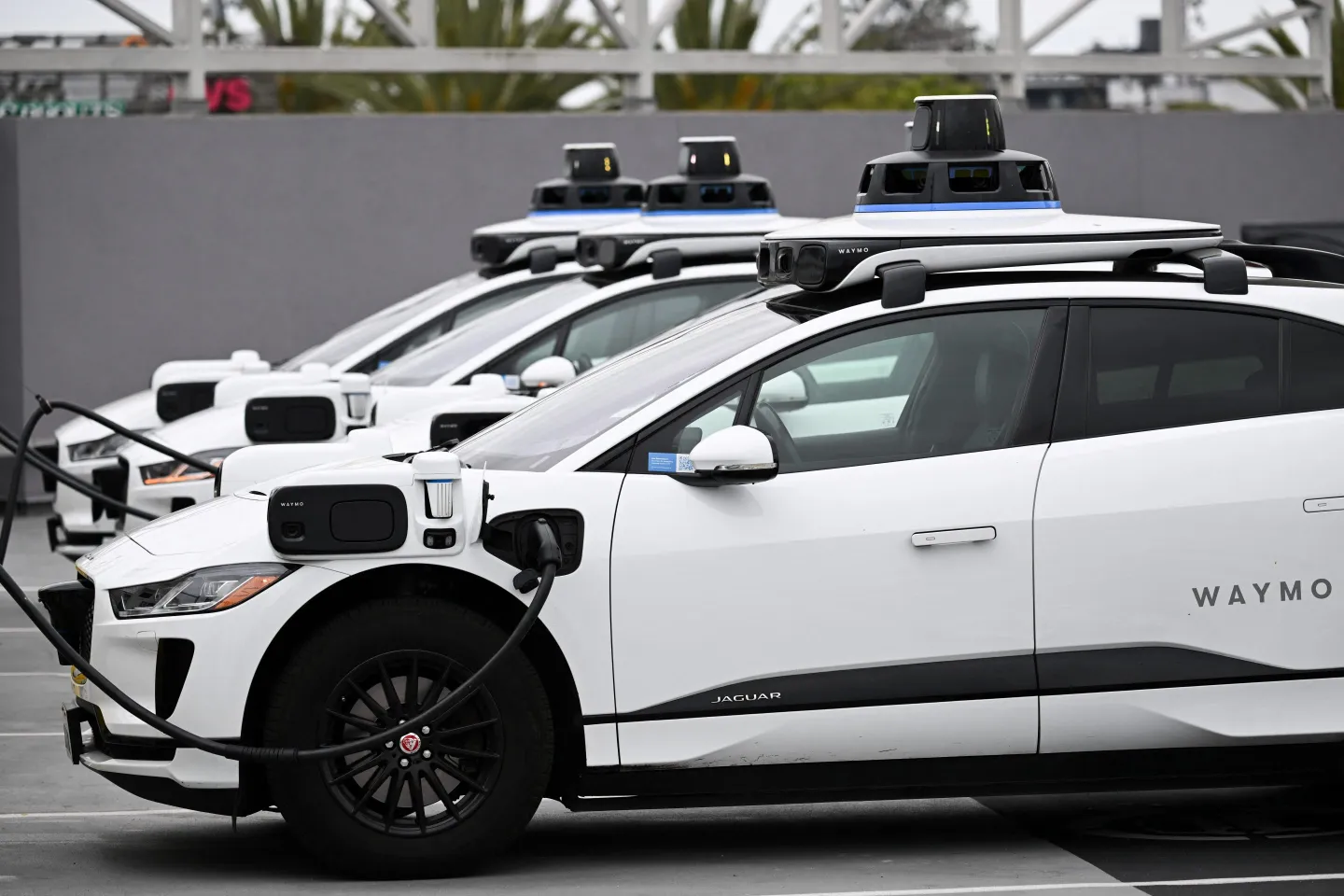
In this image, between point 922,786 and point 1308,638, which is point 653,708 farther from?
point 1308,638

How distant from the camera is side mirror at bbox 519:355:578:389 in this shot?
898cm

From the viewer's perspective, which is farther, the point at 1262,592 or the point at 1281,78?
the point at 1281,78

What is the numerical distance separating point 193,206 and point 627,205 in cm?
633

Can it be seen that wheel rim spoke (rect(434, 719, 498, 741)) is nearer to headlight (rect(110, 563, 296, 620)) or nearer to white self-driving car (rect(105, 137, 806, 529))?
headlight (rect(110, 563, 296, 620))

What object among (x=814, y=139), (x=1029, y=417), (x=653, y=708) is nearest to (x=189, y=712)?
(x=653, y=708)

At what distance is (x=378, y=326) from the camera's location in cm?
1192

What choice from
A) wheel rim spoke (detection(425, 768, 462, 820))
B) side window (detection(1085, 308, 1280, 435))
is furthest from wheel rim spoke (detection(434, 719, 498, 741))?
side window (detection(1085, 308, 1280, 435))

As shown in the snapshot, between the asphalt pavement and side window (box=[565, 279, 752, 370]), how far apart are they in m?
3.59

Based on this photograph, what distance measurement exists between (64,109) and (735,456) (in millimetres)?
13984

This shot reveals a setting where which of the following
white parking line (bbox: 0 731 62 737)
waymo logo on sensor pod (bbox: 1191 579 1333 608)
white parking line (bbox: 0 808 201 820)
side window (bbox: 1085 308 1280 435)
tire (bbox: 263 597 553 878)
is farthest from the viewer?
white parking line (bbox: 0 731 62 737)

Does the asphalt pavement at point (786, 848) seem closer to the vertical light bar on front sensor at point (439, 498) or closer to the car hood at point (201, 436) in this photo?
the vertical light bar on front sensor at point (439, 498)

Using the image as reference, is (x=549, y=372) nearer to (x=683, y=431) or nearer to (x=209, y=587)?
(x=683, y=431)

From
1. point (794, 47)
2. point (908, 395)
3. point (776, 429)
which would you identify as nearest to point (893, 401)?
point (908, 395)

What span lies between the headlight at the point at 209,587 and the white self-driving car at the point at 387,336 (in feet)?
15.4
